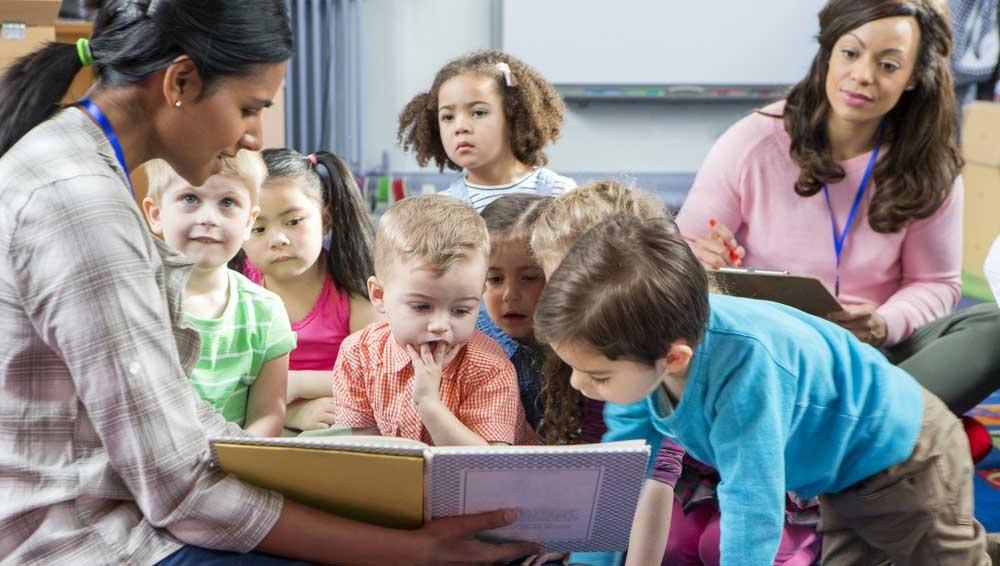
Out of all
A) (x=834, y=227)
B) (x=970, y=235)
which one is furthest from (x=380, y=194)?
(x=834, y=227)

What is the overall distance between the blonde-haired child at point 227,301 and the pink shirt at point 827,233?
0.96 m

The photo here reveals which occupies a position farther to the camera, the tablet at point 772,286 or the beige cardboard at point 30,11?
the beige cardboard at point 30,11

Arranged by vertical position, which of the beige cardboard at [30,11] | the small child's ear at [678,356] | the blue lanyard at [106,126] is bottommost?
the small child's ear at [678,356]

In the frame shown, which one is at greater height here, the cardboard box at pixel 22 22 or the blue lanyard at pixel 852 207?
the cardboard box at pixel 22 22

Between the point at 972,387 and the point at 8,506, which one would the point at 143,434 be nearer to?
the point at 8,506

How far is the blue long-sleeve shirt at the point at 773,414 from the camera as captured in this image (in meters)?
1.35

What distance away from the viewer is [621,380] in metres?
1.36

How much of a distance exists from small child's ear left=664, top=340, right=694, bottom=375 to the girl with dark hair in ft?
2.56

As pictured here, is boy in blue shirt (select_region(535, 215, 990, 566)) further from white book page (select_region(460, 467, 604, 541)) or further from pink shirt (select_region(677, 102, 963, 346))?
pink shirt (select_region(677, 102, 963, 346))

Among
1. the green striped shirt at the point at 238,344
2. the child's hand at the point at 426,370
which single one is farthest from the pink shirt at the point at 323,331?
the child's hand at the point at 426,370

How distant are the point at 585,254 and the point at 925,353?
1055 mm

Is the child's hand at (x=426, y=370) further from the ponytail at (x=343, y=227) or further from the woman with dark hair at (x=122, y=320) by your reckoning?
the ponytail at (x=343, y=227)

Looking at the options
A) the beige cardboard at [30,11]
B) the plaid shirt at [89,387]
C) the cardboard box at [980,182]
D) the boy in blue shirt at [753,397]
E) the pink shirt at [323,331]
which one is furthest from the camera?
the cardboard box at [980,182]

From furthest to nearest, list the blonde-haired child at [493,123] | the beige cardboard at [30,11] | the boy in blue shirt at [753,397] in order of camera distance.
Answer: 1. the beige cardboard at [30,11]
2. the blonde-haired child at [493,123]
3. the boy in blue shirt at [753,397]
